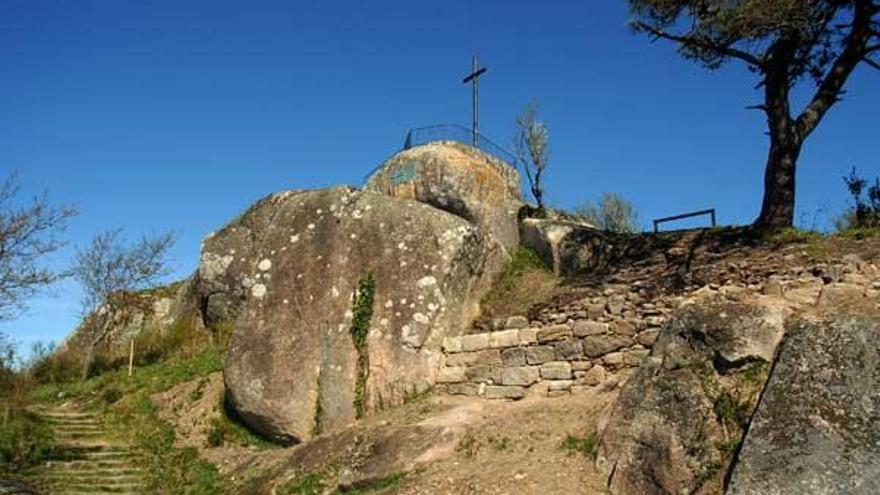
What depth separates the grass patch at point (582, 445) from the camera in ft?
28.8

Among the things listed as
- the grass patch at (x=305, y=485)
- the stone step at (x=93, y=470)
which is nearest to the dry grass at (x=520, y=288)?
the grass patch at (x=305, y=485)

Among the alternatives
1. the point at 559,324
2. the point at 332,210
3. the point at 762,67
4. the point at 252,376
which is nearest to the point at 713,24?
the point at 762,67

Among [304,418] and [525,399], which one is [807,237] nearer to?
[525,399]

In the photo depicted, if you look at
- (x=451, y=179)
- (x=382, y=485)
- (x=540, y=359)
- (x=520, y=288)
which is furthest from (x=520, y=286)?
(x=451, y=179)

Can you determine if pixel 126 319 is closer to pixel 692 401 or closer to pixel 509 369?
pixel 509 369

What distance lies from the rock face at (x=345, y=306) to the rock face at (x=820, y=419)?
5.70 m

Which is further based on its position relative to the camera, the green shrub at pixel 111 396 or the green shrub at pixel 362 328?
the green shrub at pixel 111 396

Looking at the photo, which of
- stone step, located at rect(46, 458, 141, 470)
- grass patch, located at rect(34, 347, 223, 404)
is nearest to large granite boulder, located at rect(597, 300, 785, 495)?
stone step, located at rect(46, 458, 141, 470)

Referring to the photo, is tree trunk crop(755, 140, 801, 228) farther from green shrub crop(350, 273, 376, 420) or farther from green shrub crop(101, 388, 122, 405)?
green shrub crop(101, 388, 122, 405)

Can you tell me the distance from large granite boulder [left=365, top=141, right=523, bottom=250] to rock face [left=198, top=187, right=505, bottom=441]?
5752 millimetres

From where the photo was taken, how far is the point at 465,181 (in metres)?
20.7

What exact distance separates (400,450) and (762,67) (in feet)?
30.8

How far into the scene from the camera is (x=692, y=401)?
8297 mm

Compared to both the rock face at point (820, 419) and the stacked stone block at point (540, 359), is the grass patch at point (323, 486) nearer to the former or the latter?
the stacked stone block at point (540, 359)
